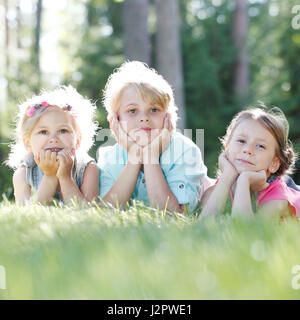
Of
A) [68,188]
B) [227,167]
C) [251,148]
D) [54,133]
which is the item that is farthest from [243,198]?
[54,133]

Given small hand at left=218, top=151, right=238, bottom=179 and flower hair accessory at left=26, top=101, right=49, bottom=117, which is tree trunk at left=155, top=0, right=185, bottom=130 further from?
small hand at left=218, top=151, right=238, bottom=179

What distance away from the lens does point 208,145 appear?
40.0 feet

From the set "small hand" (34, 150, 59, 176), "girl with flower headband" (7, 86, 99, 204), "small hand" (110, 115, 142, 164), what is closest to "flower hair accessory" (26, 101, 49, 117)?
"girl with flower headband" (7, 86, 99, 204)

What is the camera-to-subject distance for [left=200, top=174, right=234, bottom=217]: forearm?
3.08m

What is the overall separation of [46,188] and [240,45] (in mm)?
11565

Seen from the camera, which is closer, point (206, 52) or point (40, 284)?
point (40, 284)

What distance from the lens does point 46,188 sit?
12.0 feet

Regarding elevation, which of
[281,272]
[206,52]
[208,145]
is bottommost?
[281,272]

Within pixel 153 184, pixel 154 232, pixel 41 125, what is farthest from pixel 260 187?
pixel 41 125

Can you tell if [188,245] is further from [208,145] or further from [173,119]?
[208,145]

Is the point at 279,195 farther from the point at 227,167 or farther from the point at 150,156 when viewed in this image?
the point at 150,156

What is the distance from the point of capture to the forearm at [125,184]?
3.52 meters

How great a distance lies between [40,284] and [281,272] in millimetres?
741
